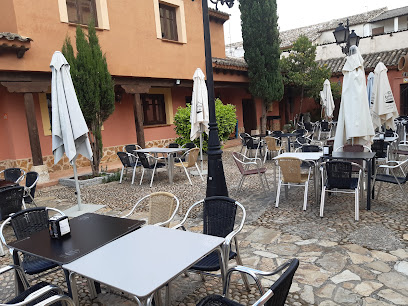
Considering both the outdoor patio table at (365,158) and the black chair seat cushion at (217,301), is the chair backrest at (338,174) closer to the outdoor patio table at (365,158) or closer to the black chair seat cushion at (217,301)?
the outdoor patio table at (365,158)

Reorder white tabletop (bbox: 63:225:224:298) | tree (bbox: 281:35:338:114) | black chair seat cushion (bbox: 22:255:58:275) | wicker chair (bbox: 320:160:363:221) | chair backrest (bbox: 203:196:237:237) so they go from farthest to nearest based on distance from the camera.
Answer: tree (bbox: 281:35:338:114), wicker chair (bbox: 320:160:363:221), chair backrest (bbox: 203:196:237:237), black chair seat cushion (bbox: 22:255:58:275), white tabletop (bbox: 63:225:224:298)

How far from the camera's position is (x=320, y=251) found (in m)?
3.28

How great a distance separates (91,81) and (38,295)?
21.4ft

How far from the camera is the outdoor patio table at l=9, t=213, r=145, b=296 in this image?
84.5 inches

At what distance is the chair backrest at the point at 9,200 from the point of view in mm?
3951

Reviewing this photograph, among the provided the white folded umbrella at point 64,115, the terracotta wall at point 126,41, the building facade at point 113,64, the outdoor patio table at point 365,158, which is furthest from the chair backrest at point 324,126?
the white folded umbrella at point 64,115

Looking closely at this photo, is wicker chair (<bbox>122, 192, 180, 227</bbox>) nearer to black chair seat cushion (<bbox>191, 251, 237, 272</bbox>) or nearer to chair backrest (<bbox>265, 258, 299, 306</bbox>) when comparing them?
black chair seat cushion (<bbox>191, 251, 237, 272</bbox>)

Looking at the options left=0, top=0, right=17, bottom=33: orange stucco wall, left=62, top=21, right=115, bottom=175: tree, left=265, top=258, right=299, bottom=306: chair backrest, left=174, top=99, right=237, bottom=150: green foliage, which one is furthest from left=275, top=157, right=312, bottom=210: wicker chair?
left=0, top=0, right=17, bottom=33: orange stucco wall

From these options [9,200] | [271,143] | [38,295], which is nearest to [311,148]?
[271,143]

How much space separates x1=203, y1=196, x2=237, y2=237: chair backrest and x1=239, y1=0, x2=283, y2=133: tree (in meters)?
11.8

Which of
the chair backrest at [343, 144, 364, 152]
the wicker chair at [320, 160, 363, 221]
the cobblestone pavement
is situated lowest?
the cobblestone pavement

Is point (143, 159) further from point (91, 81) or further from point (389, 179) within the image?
point (389, 179)

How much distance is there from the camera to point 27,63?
7.28 m

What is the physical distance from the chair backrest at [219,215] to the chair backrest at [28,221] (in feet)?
5.26
